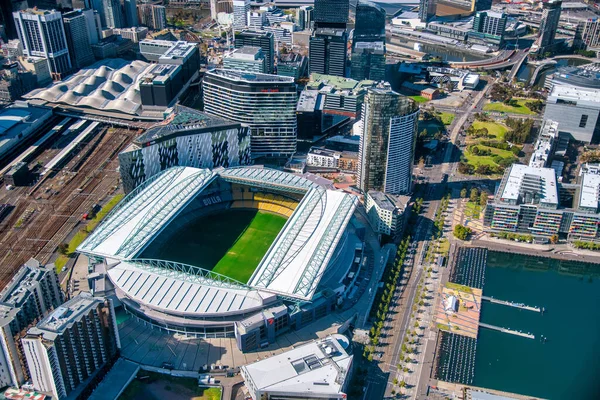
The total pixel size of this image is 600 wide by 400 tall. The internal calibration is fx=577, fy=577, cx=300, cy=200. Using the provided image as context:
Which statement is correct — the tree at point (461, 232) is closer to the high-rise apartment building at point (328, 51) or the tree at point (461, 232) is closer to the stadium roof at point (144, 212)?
the stadium roof at point (144, 212)

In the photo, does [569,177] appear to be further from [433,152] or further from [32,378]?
[32,378]

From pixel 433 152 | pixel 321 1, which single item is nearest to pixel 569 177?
pixel 433 152

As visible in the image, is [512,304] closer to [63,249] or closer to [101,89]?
[63,249]

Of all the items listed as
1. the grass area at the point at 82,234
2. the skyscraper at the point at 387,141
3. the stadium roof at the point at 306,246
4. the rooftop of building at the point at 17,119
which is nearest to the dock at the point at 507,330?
the stadium roof at the point at 306,246

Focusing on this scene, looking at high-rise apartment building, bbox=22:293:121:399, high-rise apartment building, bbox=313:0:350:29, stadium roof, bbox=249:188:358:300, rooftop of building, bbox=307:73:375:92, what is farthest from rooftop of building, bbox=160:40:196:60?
high-rise apartment building, bbox=22:293:121:399

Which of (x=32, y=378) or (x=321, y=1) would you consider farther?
(x=321, y=1)
